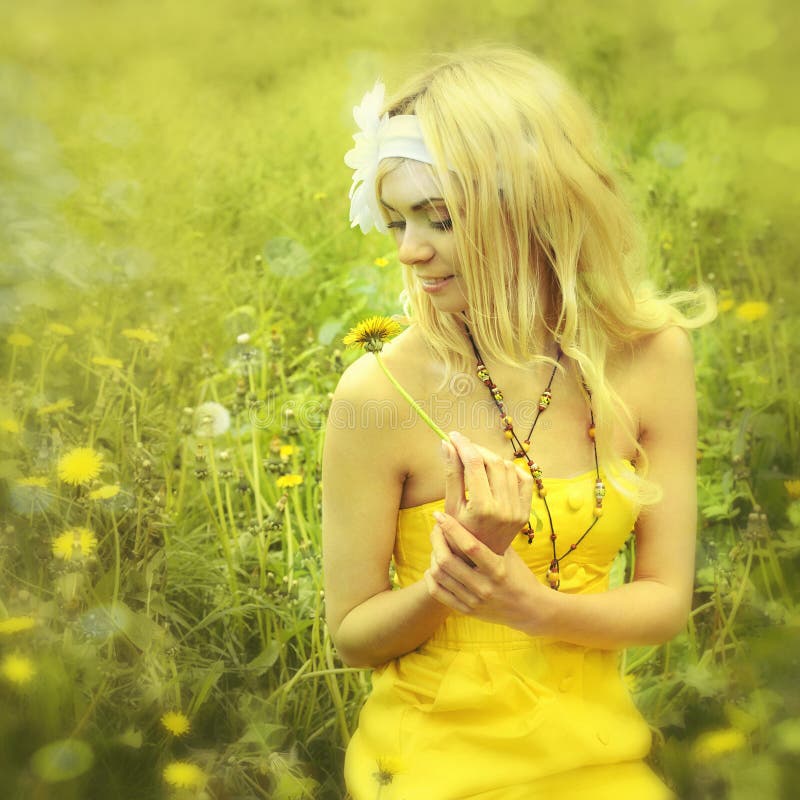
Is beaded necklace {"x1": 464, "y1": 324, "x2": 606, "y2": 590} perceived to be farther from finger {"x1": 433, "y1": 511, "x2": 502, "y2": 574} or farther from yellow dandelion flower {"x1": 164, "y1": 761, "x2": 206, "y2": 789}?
yellow dandelion flower {"x1": 164, "y1": 761, "x2": 206, "y2": 789}

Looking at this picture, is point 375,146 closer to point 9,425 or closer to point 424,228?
point 424,228

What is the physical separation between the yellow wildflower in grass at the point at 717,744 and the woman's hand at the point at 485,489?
732mm

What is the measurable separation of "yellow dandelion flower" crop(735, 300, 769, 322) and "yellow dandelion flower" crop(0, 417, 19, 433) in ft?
3.69

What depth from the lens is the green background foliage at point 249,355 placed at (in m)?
1.38

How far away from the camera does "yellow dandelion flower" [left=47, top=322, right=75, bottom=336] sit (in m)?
1.46

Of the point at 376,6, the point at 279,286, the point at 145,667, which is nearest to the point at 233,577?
the point at 145,667

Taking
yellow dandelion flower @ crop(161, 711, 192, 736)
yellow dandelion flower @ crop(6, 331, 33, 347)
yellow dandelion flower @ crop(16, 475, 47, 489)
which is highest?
yellow dandelion flower @ crop(6, 331, 33, 347)

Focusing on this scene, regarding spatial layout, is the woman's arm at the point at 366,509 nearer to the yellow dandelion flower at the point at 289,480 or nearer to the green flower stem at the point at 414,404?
the green flower stem at the point at 414,404

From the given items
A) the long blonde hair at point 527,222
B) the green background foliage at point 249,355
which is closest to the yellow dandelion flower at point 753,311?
the green background foliage at point 249,355

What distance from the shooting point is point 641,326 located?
44.3 inches

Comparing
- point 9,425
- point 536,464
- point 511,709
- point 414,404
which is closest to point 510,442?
point 536,464

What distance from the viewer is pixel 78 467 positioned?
1.38 metres

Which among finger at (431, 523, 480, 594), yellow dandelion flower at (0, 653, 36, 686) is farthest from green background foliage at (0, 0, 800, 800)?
finger at (431, 523, 480, 594)

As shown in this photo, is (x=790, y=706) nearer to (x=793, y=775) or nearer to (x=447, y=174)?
(x=793, y=775)
